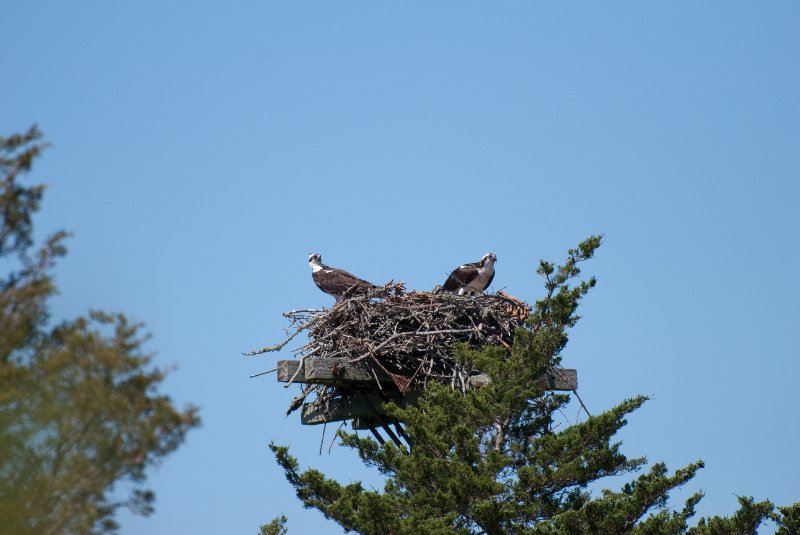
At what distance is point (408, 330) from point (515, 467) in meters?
1.93

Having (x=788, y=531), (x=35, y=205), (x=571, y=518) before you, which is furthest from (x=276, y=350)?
(x=35, y=205)

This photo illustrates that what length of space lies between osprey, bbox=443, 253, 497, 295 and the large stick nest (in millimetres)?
615

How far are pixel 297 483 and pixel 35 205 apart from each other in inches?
252

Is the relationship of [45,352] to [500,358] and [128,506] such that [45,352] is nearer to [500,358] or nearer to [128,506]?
[128,506]

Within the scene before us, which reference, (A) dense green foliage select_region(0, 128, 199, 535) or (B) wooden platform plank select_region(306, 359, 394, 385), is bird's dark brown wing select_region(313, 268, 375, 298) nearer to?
(B) wooden platform plank select_region(306, 359, 394, 385)

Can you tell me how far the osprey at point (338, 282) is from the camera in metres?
14.0

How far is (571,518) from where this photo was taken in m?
11.7

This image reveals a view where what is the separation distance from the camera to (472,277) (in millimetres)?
15164

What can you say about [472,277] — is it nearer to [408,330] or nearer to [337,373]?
[408,330]

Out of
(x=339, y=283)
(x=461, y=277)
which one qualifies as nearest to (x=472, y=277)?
(x=461, y=277)

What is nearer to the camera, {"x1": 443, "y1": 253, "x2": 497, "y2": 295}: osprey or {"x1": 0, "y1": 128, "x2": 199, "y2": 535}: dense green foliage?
{"x1": 0, "y1": 128, "x2": 199, "y2": 535}: dense green foliage

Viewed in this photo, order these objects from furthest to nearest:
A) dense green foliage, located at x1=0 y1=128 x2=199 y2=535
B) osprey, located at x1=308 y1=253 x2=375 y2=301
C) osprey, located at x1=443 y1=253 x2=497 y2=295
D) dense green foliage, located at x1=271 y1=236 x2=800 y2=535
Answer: osprey, located at x1=443 y1=253 x2=497 y2=295
osprey, located at x1=308 y1=253 x2=375 y2=301
dense green foliage, located at x1=271 y1=236 x2=800 y2=535
dense green foliage, located at x1=0 y1=128 x2=199 y2=535

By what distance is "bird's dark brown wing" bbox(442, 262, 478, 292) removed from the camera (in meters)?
14.7

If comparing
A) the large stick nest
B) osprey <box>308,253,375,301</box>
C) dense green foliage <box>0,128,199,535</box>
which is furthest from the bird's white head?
dense green foliage <box>0,128,199,535</box>
